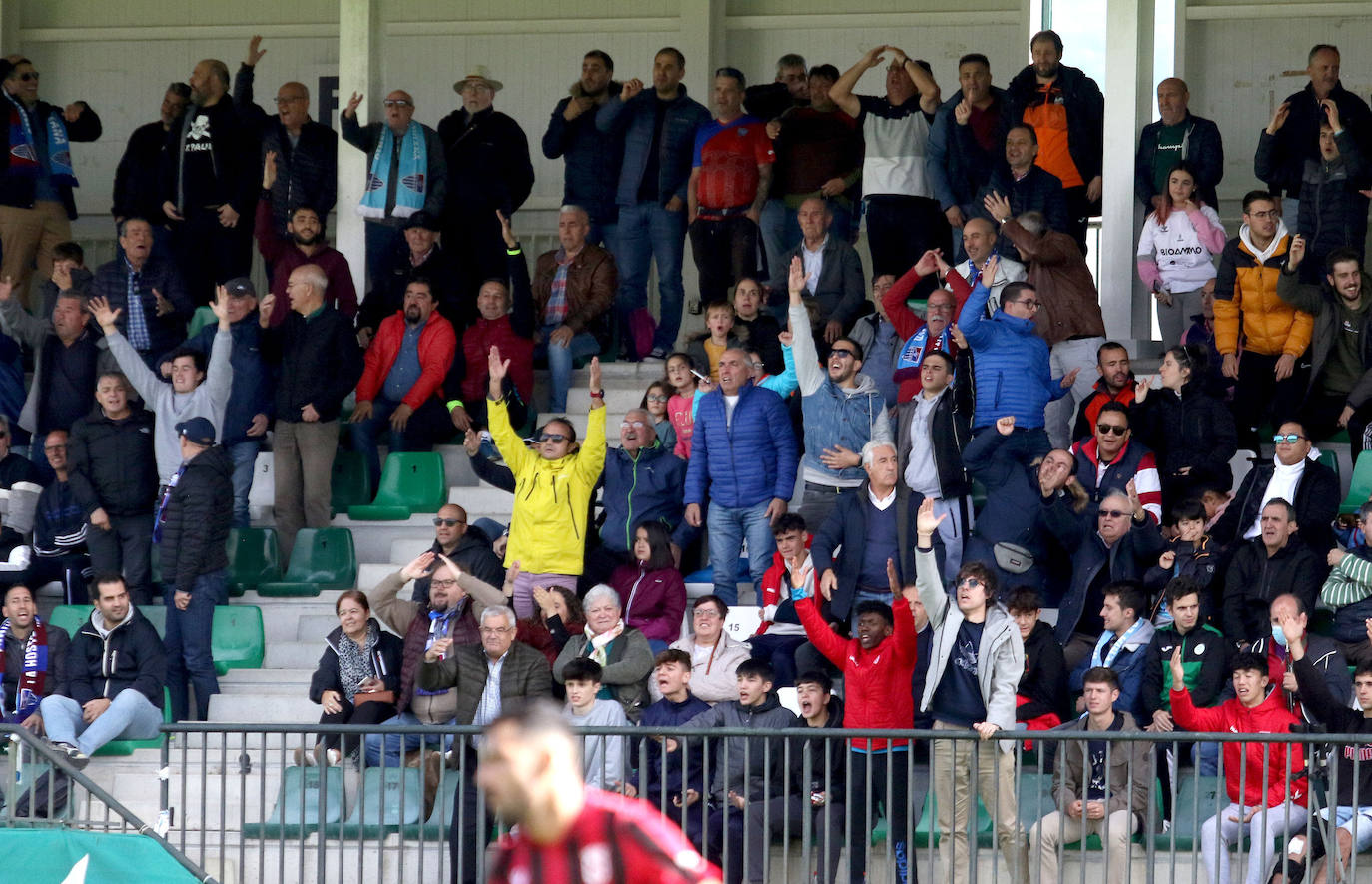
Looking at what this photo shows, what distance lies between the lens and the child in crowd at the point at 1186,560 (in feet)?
32.7

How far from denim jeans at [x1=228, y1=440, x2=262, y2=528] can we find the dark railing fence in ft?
9.16

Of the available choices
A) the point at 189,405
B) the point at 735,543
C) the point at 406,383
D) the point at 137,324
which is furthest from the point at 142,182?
the point at 735,543

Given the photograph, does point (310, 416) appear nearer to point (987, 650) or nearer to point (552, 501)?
point (552, 501)

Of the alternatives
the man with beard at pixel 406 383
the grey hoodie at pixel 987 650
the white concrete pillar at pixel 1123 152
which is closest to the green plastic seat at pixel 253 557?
the man with beard at pixel 406 383

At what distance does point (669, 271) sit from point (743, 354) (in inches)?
82.9

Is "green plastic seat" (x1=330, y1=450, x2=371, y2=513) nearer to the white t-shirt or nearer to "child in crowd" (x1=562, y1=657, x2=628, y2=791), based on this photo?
"child in crowd" (x1=562, y1=657, x2=628, y2=791)

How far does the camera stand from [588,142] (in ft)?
45.2

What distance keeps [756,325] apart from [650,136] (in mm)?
1686

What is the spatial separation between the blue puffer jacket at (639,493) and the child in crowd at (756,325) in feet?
4.73

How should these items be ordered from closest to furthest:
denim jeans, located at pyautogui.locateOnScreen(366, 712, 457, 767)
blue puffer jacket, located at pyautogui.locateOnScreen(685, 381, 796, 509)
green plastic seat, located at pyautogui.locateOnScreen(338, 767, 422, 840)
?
green plastic seat, located at pyautogui.locateOnScreen(338, 767, 422, 840)
denim jeans, located at pyautogui.locateOnScreen(366, 712, 457, 767)
blue puffer jacket, located at pyautogui.locateOnScreen(685, 381, 796, 509)

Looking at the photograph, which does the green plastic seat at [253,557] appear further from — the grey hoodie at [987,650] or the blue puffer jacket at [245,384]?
the grey hoodie at [987,650]

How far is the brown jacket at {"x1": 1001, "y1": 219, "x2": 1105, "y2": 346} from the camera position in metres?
12.3

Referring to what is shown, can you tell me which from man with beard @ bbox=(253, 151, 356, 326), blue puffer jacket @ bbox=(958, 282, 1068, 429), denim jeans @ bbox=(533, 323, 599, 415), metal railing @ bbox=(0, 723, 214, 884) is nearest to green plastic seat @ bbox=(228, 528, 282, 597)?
man with beard @ bbox=(253, 151, 356, 326)

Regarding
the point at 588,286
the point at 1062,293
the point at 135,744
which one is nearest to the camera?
→ the point at 135,744
